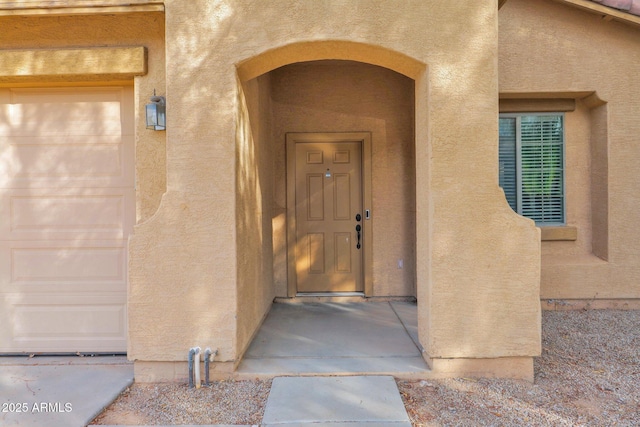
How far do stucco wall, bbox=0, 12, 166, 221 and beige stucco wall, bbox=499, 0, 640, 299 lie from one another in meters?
4.45

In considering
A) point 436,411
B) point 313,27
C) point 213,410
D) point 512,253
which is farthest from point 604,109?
point 213,410

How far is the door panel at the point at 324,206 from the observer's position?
6.27 m

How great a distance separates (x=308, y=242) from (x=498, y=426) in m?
3.83

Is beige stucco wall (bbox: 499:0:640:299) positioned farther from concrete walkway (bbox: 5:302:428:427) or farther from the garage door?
the garage door

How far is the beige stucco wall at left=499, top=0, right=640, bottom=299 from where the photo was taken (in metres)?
5.62

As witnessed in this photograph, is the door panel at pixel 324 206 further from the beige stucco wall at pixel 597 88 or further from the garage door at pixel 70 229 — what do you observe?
the garage door at pixel 70 229

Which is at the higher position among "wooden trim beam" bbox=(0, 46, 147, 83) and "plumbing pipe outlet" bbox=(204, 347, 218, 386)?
"wooden trim beam" bbox=(0, 46, 147, 83)

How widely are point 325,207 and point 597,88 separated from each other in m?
4.05

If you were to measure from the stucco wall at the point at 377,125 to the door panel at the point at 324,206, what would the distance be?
0.89 feet

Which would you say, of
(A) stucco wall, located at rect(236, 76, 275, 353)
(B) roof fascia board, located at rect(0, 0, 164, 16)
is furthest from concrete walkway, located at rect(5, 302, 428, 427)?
(B) roof fascia board, located at rect(0, 0, 164, 16)

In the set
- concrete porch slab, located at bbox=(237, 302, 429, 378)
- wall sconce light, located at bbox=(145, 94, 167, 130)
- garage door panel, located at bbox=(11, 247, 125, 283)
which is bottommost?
concrete porch slab, located at bbox=(237, 302, 429, 378)

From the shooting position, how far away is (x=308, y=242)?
6.29 metres

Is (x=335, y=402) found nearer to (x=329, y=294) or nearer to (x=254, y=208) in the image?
(x=254, y=208)

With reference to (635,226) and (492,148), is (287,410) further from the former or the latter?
(635,226)
